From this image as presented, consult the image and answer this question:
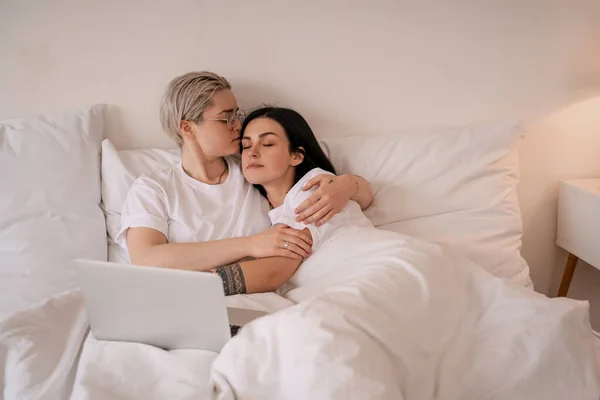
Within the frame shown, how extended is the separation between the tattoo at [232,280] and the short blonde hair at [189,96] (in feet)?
1.54

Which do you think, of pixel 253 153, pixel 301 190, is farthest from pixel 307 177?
pixel 253 153

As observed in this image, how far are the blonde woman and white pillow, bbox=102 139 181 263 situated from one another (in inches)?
3.5

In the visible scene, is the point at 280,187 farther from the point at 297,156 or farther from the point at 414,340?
the point at 414,340

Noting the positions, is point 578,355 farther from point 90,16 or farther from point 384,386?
point 90,16

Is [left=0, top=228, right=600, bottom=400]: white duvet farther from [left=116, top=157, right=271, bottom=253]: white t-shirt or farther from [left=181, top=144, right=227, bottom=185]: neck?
[left=181, top=144, right=227, bottom=185]: neck

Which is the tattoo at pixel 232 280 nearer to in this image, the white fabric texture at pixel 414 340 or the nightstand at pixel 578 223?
the white fabric texture at pixel 414 340

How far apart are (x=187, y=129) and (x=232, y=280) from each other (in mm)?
495

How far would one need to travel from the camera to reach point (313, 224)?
1.44m

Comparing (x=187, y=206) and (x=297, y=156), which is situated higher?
(x=297, y=156)

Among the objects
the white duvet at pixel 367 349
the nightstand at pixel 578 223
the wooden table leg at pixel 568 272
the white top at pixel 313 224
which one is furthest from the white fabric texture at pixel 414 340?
the wooden table leg at pixel 568 272

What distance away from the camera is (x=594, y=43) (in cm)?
184

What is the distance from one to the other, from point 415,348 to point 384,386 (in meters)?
0.17

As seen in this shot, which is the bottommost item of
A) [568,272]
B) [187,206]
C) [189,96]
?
[568,272]

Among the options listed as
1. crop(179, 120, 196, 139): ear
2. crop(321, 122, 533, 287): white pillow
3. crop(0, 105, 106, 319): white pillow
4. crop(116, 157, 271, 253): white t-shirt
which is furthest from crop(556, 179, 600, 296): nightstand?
crop(0, 105, 106, 319): white pillow
